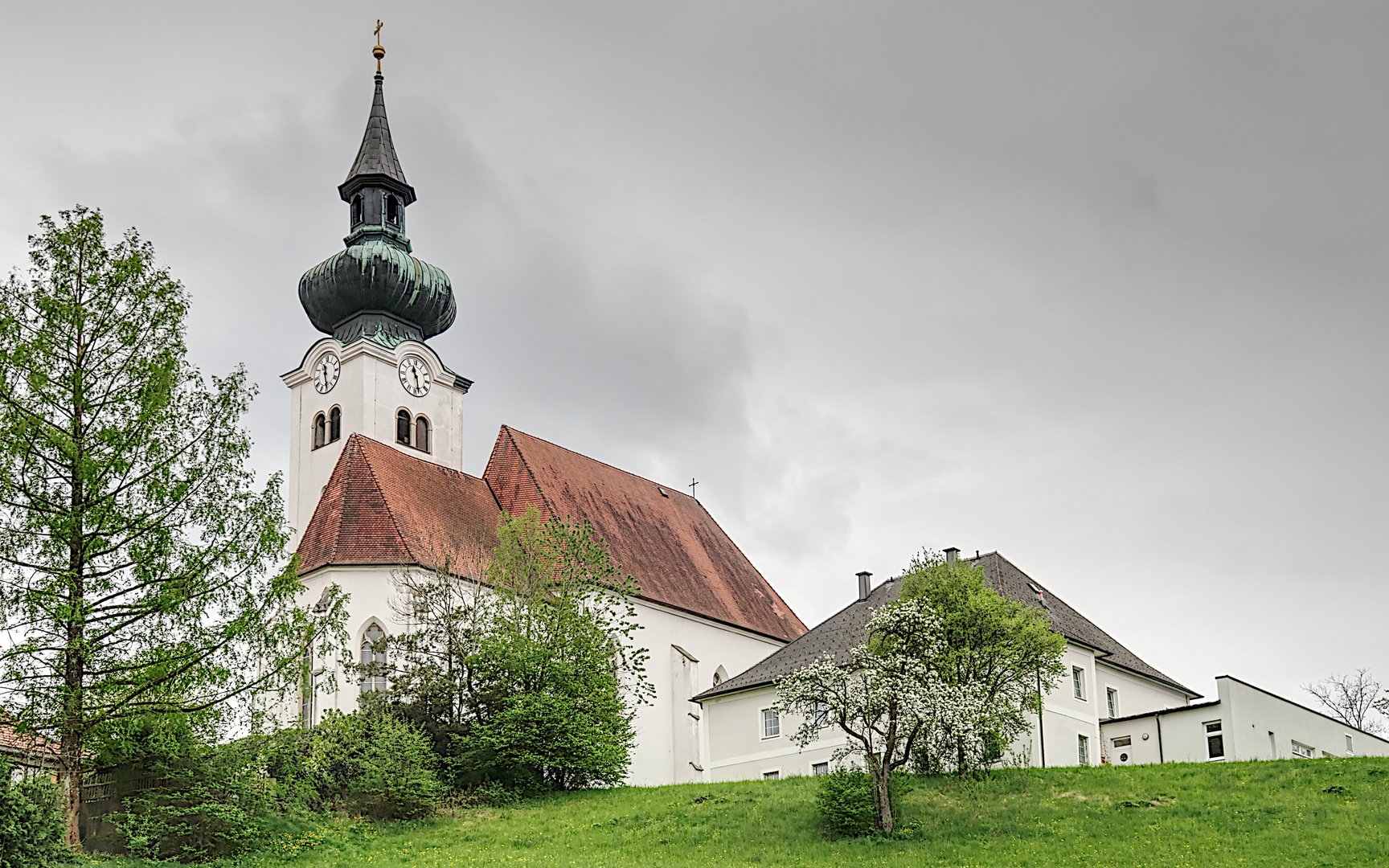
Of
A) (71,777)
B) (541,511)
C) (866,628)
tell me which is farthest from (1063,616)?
(71,777)

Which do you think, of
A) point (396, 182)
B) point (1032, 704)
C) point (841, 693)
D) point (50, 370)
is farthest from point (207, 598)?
point (396, 182)

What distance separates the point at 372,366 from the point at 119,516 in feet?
96.2

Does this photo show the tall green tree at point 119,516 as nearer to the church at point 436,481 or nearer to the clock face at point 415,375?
the church at point 436,481

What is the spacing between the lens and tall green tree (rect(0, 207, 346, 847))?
2126 cm

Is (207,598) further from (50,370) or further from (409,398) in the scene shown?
(409,398)

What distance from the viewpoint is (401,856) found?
25266mm

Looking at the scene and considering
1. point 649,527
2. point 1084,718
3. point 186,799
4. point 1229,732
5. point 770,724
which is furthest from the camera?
point 649,527

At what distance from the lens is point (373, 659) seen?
38.7 metres

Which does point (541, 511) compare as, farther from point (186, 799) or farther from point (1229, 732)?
point (186, 799)

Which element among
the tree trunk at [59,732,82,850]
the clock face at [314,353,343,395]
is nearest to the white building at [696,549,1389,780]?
the tree trunk at [59,732,82,850]

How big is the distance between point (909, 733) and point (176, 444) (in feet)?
45.0

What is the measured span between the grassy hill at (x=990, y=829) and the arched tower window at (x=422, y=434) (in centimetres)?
2330

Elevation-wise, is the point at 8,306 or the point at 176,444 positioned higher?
the point at 8,306

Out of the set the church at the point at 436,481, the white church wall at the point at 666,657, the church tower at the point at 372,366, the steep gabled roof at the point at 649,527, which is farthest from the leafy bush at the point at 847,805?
the church tower at the point at 372,366
